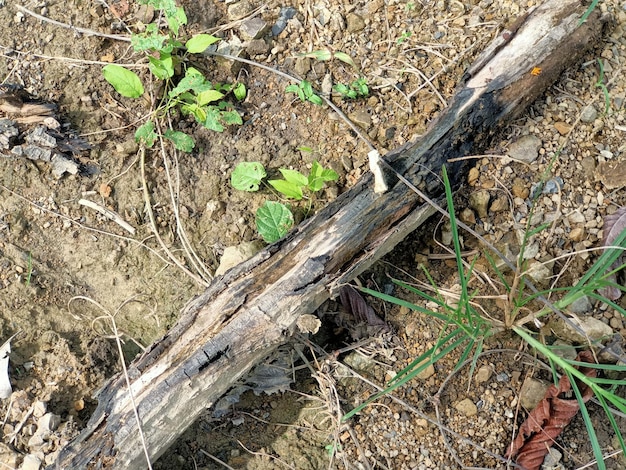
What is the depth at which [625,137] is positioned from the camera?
233cm

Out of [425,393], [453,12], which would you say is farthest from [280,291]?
[453,12]

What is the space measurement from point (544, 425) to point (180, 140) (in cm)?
178

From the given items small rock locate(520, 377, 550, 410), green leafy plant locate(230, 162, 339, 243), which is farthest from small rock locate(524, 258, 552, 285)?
green leafy plant locate(230, 162, 339, 243)

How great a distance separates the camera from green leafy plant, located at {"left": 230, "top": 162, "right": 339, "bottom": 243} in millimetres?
2293

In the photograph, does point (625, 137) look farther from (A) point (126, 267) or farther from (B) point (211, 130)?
(A) point (126, 267)

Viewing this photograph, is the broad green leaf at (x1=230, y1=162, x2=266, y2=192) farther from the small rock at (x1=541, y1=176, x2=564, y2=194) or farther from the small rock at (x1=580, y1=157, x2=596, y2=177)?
the small rock at (x1=580, y1=157, x2=596, y2=177)

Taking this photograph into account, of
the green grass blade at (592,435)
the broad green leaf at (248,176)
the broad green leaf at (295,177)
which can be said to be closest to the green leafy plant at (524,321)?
the green grass blade at (592,435)

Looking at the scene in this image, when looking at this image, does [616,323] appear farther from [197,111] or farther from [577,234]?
[197,111]

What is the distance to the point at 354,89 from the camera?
99.4 inches

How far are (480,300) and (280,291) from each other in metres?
0.79

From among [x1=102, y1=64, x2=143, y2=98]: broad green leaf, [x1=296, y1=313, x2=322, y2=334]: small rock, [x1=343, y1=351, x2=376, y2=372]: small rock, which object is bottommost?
[x1=343, y1=351, x2=376, y2=372]: small rock

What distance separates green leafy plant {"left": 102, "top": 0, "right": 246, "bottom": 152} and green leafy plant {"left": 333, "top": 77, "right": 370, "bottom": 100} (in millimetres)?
455

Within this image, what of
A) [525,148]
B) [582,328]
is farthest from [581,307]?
[525,148]

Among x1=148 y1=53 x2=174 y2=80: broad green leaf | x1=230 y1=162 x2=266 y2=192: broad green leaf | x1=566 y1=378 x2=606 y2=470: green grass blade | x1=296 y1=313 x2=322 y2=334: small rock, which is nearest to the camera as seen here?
x1=566 y1=378 x2=606 y2=470: green grass blade
